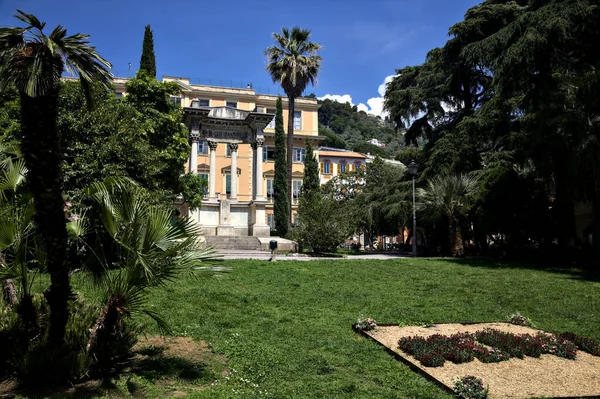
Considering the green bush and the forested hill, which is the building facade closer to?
the green bush

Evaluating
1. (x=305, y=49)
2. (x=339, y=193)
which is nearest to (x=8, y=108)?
(x=305, y=49)

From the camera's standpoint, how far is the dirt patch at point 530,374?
6289 mm

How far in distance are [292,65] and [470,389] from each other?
36477 millimetres

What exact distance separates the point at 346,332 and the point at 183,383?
3.70 metres

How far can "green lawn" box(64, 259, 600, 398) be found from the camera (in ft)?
20.8

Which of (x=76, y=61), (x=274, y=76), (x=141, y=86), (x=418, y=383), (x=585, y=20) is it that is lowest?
(x=418, y=383)

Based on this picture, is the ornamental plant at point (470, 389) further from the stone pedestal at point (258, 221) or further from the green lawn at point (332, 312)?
the stone pedestal at point (258, 221)

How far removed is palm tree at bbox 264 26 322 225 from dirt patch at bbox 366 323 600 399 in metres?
32.3

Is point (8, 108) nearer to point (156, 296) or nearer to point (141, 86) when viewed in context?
point (141, 86)

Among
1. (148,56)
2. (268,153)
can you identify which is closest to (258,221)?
(148,56)

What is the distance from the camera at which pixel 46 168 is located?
545cm

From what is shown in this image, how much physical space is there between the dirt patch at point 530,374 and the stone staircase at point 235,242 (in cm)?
2074

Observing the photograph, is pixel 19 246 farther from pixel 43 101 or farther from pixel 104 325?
pixel 43 101

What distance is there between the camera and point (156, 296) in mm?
11070
